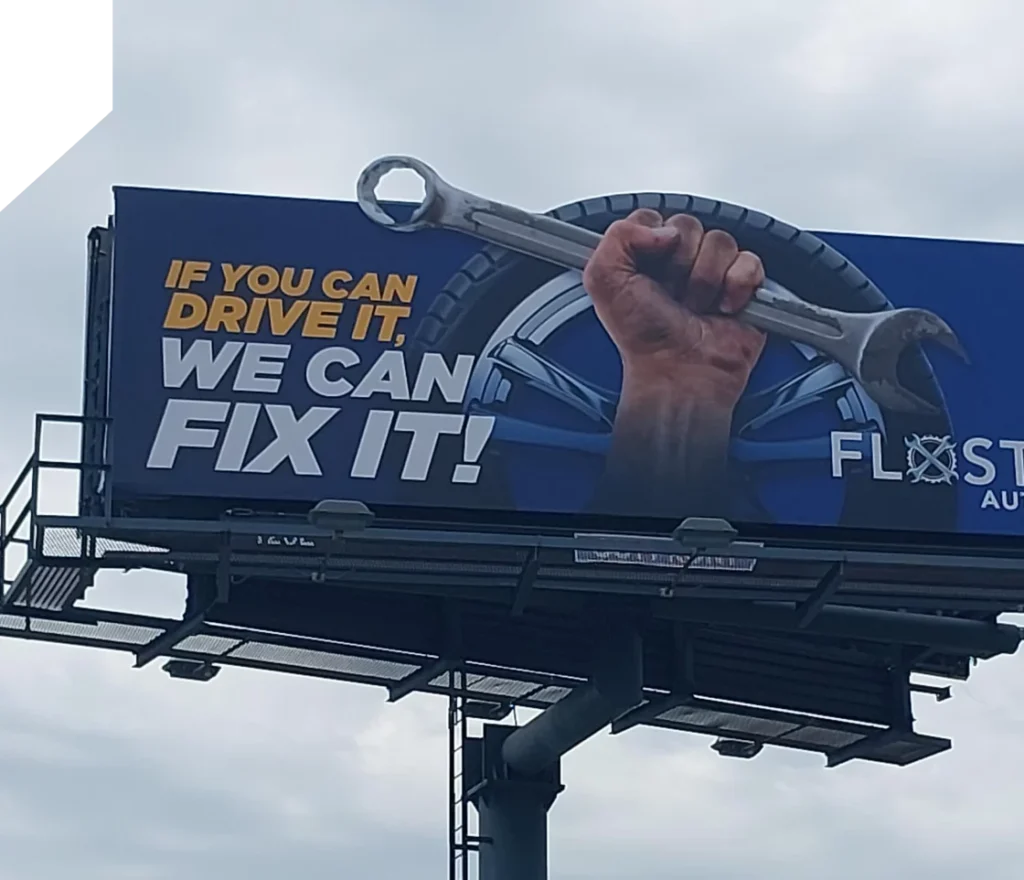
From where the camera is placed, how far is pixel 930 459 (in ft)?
57.9

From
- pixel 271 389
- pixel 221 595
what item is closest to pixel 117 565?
pixel 221 595

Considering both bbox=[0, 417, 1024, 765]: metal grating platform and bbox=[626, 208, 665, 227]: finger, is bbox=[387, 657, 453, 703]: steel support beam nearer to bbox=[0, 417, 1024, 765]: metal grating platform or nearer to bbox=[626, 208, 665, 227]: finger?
bbox=[0, 417, 1024, 765]: metal grating platform

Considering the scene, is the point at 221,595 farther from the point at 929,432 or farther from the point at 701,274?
the point at 929,432

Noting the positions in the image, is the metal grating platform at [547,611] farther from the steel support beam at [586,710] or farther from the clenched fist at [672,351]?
the clenched fist at [672,351]

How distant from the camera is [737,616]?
57.5 feet

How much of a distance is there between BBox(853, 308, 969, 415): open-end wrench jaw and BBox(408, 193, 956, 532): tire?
0.08 metres

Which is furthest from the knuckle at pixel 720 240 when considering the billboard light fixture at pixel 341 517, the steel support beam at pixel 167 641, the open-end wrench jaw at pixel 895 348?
the steel support beam at pixel 167 641

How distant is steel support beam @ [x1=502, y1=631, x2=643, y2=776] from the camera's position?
59.0 ft

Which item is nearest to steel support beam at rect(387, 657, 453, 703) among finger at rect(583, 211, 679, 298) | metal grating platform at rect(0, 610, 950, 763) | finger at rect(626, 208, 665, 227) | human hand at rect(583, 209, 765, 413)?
metal grating platform at rect(0, 610, 950, 763)

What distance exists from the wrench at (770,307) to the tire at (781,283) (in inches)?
4.0

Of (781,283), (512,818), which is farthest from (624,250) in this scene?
(512,818)

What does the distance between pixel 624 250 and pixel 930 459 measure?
328 cm

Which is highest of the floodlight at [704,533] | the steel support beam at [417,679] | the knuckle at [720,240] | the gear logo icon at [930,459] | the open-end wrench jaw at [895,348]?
the knuckle at [720,240]

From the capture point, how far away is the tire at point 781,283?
1730 cm
